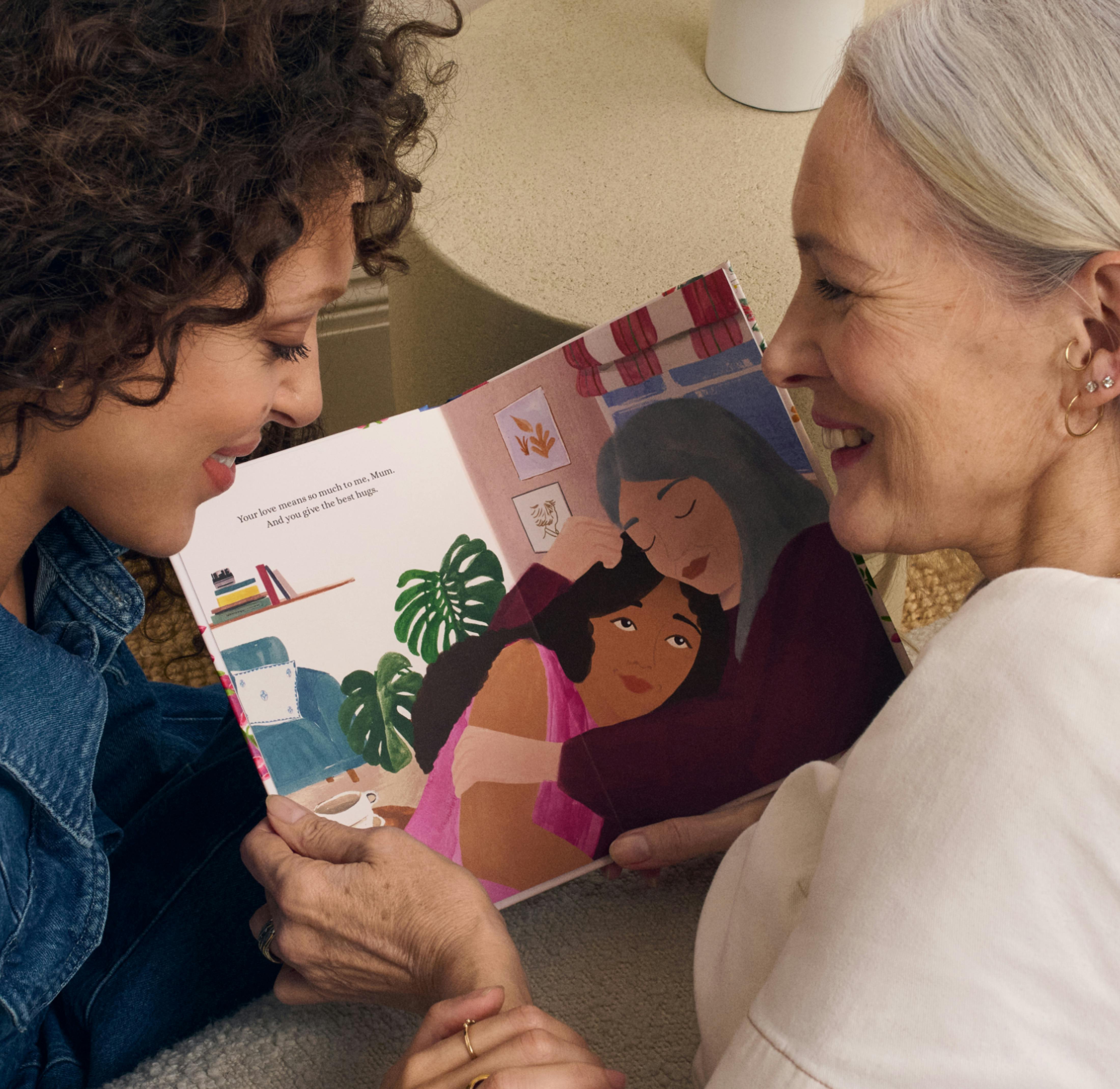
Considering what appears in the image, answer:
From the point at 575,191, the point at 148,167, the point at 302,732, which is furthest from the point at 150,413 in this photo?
the point at 575,191

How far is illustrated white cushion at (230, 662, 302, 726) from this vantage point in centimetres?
76

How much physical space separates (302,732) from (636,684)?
261 mm

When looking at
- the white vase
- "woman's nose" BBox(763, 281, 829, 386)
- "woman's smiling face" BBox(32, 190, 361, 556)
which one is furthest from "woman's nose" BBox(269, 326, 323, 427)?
the white vase

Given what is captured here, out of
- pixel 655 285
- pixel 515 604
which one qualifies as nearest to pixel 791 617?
pixel 515 604

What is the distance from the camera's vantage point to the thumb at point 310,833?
2.44 feet

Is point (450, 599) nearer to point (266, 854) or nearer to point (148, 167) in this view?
point (266, 854)

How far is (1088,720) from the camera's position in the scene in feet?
1.51

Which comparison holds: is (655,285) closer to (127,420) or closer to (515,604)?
(515,604)

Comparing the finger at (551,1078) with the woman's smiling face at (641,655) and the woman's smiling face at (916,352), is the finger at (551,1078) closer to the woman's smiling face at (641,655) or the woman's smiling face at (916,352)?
the woman's smiling face at (641,655)

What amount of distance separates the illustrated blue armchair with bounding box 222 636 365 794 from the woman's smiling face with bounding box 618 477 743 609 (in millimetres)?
275

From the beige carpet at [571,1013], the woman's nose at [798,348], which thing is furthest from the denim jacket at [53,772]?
the woman's nose at [798,348]

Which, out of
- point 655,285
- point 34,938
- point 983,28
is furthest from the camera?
point 655,285

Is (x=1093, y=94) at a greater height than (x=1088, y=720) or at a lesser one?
greater

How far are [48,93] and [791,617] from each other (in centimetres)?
60
